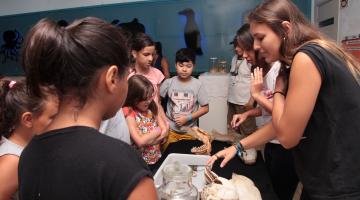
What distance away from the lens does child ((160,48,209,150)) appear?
2322 mm

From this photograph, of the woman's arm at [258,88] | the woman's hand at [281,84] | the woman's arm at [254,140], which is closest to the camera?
the woman's hand at [281,84]

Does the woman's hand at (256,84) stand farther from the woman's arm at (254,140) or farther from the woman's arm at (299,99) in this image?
the woman's arm at (299,99)

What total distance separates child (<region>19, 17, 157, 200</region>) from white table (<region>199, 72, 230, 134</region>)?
3.04m

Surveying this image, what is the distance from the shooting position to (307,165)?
1013mm

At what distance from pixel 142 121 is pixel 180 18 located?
8.60 feet

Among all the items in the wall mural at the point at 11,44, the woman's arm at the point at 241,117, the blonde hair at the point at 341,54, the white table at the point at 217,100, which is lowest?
the white table at the point at 217,100

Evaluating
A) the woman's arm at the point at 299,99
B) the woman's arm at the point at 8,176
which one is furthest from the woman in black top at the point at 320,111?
the woman's arm at the point at 8,176

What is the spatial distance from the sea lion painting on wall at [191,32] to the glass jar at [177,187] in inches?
124

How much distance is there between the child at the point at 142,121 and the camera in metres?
1.58

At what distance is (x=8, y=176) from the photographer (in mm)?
887

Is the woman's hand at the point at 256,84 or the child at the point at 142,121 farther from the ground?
the woman's hand at the point at 256,84

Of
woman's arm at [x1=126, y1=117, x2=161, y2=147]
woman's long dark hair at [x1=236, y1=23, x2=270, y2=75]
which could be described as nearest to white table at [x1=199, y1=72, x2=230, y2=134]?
woman's long dark hair at [x1=236, y1=23, x2=270, y2=75]

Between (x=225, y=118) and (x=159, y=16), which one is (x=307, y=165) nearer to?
(x=225, y=118)

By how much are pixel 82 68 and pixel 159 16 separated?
12.0 ft
